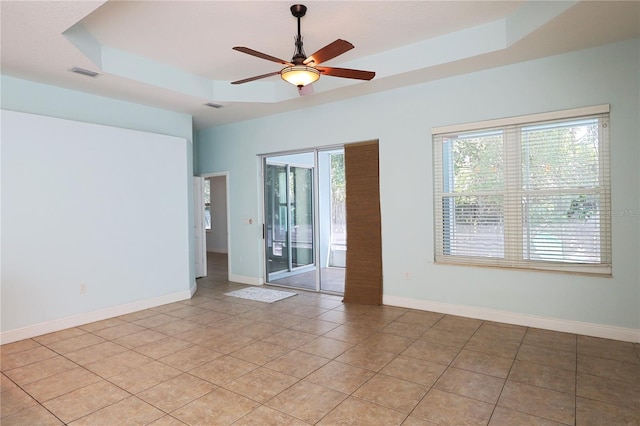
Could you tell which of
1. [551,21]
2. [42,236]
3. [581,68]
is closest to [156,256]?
[42,236]

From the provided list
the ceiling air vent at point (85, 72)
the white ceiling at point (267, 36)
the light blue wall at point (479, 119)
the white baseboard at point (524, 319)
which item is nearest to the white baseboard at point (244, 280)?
the light blue wall at point (479, 119)

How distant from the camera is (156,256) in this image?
536 cm

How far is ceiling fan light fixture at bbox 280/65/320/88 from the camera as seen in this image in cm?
316

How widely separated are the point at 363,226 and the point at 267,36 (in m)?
2.77

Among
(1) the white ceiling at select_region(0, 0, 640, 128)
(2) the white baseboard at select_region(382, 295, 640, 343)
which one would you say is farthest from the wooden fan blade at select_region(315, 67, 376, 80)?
(2) the white baseboard at select_region(382, 295, 640, 343)

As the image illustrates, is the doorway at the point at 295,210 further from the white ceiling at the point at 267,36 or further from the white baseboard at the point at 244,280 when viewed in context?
the white ceiling at the point at 267,36

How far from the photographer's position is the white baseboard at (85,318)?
402cm

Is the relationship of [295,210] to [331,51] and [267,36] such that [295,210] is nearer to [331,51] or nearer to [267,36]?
[267,36]

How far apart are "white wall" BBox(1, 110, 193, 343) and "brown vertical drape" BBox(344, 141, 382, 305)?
252 centimetres

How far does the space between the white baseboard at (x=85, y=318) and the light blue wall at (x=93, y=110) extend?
1.99 feet

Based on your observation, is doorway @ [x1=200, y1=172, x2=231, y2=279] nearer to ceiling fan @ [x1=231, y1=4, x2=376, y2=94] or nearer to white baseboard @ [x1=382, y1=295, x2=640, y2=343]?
white baseboard @ [x1=382, y1=295, x2=640, y2=343]

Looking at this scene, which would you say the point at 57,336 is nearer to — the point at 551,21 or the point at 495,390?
the point at 495,390

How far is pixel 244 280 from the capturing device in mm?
6852

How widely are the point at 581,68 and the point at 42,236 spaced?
608 cm
